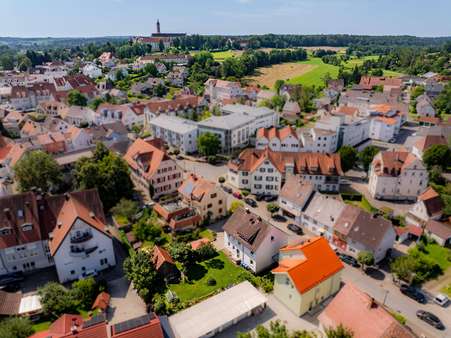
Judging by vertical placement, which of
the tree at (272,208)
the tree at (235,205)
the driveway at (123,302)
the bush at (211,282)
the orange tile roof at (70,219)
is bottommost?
the driveway at (123,302)

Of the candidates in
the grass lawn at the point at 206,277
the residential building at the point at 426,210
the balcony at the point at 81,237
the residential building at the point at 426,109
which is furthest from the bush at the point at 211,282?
the residential building at the point at 426,109

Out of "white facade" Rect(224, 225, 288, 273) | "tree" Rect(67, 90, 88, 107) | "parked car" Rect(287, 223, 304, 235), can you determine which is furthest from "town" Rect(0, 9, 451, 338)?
"tree" Rect(67, 90, 88, 107)

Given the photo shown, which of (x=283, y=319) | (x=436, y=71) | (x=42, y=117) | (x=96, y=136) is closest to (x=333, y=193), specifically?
(x=283, y=319)

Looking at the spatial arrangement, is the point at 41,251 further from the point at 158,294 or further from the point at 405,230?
the point at 405,230

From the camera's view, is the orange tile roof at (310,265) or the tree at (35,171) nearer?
the orange tile roof at (310,265)

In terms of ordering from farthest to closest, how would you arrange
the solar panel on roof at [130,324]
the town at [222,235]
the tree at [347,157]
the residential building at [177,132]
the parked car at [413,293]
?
the residential building at [177,132] < the tree at [347,157] < the parked car at [413,293] < the town at [222,235] < the solar panel on roof at [130,324]

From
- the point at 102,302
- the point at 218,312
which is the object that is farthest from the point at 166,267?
the point at 218,312

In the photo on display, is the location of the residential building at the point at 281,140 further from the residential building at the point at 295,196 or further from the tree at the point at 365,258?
the tree at the point at 365,258
